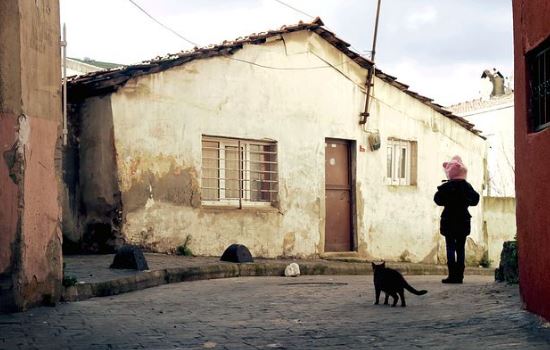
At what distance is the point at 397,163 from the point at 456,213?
748cm

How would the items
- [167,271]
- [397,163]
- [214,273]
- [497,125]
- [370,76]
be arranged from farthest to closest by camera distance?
1. [497,125]
2. [397,163]
3. [370,76]
4. [214,273]
5. [167,271]

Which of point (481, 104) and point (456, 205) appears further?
point (481, 104)

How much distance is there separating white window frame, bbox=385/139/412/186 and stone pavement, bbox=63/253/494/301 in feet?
8.04

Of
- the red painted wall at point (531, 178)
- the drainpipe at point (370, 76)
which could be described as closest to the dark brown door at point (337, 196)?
the drainpipe at point (370, 76)

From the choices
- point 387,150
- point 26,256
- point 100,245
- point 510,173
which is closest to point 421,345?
point 26,256

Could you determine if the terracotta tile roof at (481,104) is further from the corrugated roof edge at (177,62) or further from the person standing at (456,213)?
the person standing at (456,213)

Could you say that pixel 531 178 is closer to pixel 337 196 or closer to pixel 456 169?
pixel 456 169

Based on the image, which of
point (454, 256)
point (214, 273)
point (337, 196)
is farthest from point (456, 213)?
point (337, 196)

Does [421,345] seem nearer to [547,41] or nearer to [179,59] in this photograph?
[547,41]

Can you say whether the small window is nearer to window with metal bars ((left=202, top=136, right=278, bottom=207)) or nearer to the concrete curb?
the concrete curb

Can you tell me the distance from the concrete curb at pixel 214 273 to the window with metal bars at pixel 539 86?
509 cm

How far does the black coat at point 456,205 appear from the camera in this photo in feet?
31.0

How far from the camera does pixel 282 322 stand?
617 centimetres

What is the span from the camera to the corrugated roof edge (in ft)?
39.9
